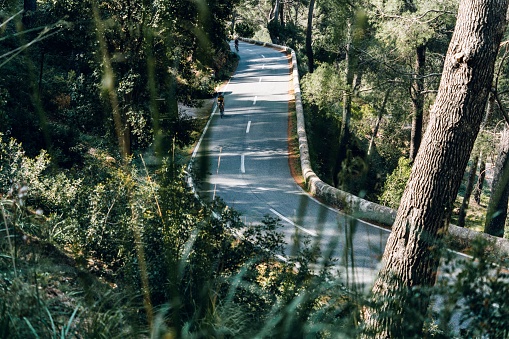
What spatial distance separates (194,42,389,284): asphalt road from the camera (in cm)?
1077

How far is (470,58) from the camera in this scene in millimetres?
5465

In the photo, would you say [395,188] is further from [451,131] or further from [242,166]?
[451,131]

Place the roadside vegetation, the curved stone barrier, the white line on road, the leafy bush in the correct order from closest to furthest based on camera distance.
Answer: the roadside vegetation
the curved stone barrier
the white line on road
the leafy bush

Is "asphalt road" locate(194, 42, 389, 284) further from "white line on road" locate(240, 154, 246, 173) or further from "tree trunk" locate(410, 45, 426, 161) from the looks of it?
"tree trunk" locate(410, 45, 426, 161)

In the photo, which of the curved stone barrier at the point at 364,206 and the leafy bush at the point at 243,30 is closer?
the curved stone barrier at the point at 364,206

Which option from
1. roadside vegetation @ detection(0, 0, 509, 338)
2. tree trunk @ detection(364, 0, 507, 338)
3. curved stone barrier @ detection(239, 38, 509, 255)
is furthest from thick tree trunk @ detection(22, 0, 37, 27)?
tree trunk @ detection(364, 0, 507, 338)

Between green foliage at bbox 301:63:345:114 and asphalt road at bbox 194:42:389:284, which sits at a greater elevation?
green foliage at bbox 301:63:345:114

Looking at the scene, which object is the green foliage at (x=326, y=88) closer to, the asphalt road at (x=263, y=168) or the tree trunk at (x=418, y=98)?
the asphalt road at (x=263, y=168)

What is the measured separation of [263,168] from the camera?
1947 centimetres

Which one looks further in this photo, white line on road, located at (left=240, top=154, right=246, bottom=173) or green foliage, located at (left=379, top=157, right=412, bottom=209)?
white line on road, located at (left=240, top=154, right=246, bottom=173)

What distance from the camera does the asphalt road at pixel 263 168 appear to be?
35.3 ft

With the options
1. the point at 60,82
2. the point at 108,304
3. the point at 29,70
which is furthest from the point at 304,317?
the point at 60,82

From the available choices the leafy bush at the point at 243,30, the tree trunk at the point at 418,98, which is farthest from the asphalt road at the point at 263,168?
the leafy bush at the point at 243,30

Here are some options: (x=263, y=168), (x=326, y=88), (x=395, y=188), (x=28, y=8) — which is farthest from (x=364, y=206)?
(x=28, y=8)
